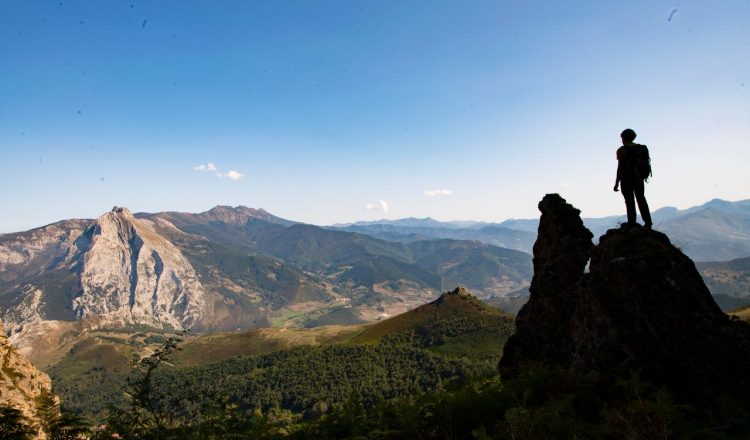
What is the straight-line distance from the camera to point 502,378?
21.8 m

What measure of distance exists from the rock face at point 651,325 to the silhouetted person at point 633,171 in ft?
4.79

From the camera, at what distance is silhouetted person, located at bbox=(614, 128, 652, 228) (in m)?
17.4

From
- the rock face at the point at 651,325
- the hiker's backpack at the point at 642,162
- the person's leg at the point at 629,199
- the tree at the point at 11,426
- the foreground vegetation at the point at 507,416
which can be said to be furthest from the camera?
the person's leg at the point at 629,199

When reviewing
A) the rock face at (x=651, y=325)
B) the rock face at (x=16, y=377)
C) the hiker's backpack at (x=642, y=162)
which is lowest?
the rock face at (x=16, y=377)

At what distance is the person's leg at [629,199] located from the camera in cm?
1802

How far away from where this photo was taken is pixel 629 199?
59.7 feet

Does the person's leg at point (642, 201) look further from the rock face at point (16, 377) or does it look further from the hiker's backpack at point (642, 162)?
the rock face at point (16, 377)

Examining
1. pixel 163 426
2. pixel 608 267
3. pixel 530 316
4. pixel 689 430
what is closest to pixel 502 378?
pixel 530 316

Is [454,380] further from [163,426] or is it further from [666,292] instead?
[163,426]

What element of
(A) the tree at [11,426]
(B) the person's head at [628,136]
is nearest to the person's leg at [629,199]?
(B) the person's head at [628,136]

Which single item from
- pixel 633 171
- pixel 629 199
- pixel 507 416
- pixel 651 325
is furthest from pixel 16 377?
pixel 633 171

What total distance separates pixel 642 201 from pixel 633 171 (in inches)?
61.2

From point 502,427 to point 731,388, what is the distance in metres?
8.28

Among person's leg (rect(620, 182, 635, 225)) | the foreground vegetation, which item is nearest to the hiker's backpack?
person's leg (rect(620, 182, 635, 225))
